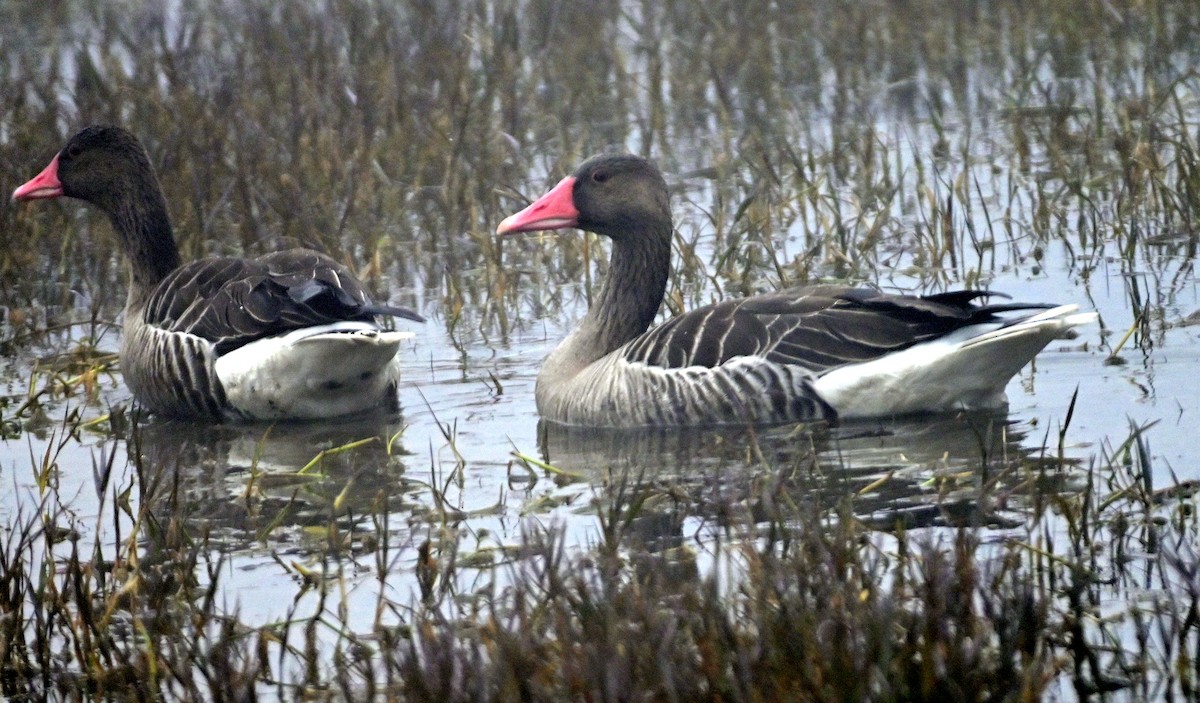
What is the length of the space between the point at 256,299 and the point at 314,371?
0.43 m

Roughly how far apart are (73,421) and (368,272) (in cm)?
236

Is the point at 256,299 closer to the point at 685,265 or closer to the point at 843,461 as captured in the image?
the point at 685,265

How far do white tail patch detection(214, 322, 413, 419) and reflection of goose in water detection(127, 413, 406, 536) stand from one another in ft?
0.30

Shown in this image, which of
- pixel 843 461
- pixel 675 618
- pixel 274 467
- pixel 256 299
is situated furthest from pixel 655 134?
pixel 675 618

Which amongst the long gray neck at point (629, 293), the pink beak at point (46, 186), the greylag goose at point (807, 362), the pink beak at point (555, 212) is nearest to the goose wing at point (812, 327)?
the greylag goose at point (807, 362)

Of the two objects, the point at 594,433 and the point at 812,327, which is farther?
the point at 594,433

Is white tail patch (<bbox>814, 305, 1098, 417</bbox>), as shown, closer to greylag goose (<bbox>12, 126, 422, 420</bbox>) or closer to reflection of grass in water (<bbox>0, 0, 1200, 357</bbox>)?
reflection of grass in water (<bbox>0, 0, 1200, 357</bbox>)

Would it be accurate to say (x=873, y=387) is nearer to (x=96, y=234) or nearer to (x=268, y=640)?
(x=268, y=640)

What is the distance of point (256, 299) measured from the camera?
816 centimetres

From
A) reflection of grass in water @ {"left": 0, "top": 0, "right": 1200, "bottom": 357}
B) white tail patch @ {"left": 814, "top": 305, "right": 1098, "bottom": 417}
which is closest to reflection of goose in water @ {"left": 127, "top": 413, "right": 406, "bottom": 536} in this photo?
reflection of grass in water @ {"left": 0, "top": 0, "right": 1200, "bottom": 357}

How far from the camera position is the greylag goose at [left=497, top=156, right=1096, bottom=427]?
23.6 feet

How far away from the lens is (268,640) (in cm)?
487

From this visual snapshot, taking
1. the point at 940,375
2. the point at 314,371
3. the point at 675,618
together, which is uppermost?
the point at 314,371

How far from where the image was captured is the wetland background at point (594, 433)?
4.37m
